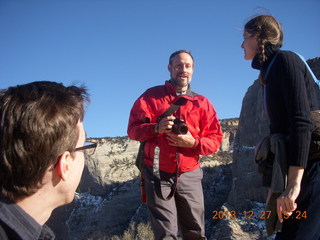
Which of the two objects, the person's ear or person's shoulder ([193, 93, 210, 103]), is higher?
person's shoulder ([193, 93, 210, 103])

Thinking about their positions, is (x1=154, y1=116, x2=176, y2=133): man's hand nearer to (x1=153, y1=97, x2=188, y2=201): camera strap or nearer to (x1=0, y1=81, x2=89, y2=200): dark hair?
(x1=153, y1=97, x2=188, y2=201): camera strap

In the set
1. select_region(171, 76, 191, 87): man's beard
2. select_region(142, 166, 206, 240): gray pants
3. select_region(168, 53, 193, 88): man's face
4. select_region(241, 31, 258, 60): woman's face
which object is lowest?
select_region(142, 166, 206, 240): gray pants

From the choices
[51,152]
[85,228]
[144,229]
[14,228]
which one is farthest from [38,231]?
[85,228]

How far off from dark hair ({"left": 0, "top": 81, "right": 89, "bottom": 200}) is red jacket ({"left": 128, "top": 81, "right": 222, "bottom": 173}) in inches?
59.3

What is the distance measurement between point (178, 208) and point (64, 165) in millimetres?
1704

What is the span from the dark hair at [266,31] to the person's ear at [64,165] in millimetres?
1475

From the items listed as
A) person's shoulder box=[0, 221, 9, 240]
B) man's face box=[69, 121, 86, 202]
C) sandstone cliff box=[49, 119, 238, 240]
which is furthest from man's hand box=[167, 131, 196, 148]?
sandstone cliff box=[49, 119, 238, 240]

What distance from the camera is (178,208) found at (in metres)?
2.73

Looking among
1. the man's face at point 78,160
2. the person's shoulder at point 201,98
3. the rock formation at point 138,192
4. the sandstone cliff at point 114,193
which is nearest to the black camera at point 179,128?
the person's shoulder at point 201,98

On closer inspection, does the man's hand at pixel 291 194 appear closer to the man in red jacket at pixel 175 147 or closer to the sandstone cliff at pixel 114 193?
the man in red jacket at pixel 175 147

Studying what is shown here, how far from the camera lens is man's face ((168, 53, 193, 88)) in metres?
3.07

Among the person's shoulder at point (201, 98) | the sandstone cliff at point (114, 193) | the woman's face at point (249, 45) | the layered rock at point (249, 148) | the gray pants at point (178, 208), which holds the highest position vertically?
the woman's face at point (249, 45)

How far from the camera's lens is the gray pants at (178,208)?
251 cm

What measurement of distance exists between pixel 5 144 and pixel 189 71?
89.3 inches
